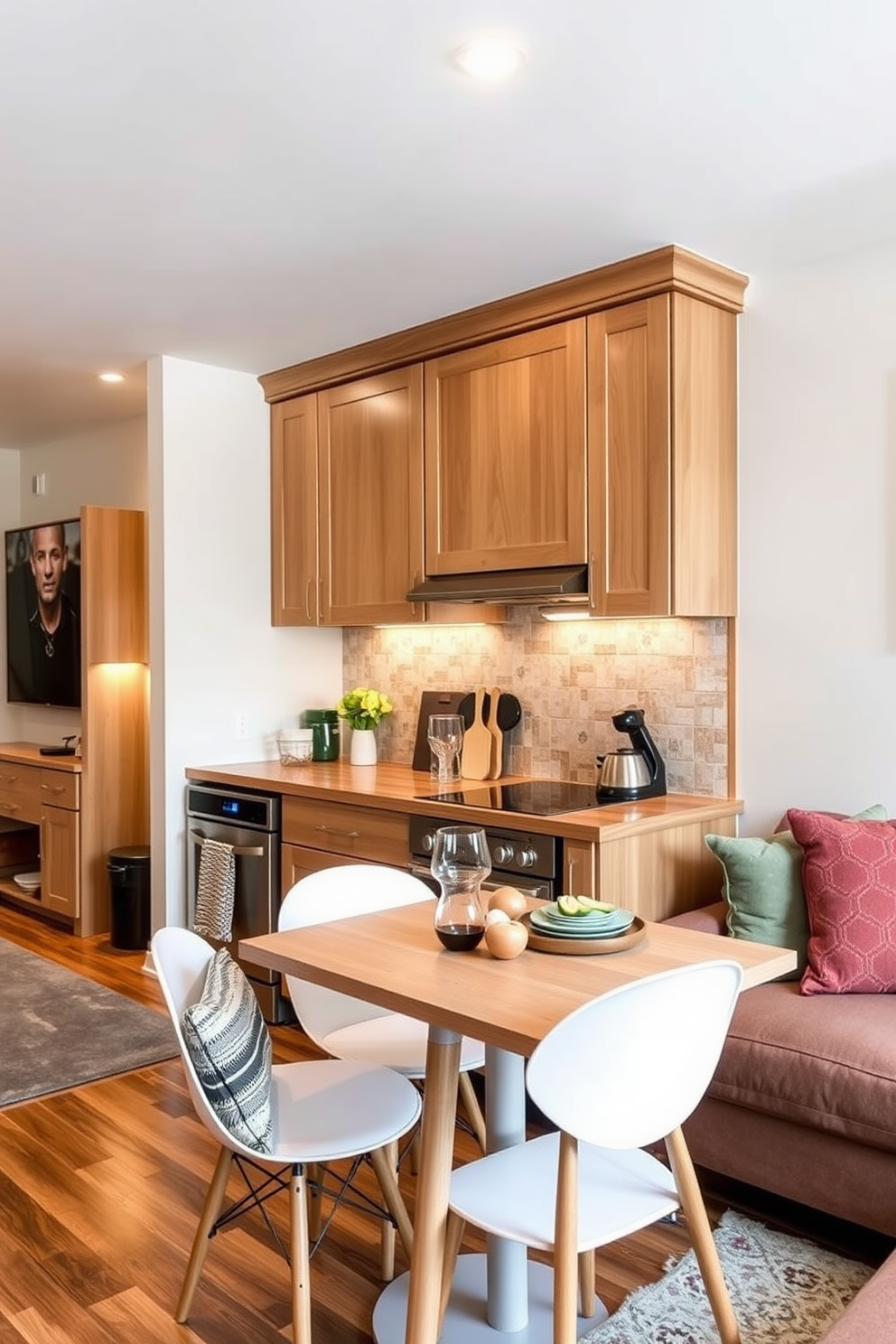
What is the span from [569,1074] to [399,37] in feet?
6.23

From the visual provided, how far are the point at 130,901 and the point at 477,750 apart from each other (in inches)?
73.4

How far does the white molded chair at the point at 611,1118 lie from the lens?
5.31 feet

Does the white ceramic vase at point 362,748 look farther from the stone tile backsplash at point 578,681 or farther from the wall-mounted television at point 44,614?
the wall-mounted television at point 44,614

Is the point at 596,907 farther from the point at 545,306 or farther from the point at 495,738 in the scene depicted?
the point at 545,306

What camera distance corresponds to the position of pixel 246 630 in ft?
15.1

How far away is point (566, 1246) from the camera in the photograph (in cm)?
165

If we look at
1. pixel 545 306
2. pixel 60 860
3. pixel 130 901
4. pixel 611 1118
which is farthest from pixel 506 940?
pixel 60 860

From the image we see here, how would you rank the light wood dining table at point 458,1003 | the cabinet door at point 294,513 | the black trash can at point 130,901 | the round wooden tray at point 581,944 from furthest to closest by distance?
1. the black trash can at point 130,901
2. the cabinet door at point 294,513
3. the round wooden tray at point 581,944
4. the light wood dining table at point 458,1003

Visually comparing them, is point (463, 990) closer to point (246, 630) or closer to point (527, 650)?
point (527, 650)

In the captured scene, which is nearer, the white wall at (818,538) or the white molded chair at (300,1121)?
the white molded chair at (300,1121)

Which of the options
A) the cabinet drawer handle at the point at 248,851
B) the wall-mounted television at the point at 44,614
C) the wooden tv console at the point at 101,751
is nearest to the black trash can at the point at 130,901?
the wooden tv console at the point at 101,751

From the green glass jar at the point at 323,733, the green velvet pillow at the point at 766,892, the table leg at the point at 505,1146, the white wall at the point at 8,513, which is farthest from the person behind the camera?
the white wall at the point at 8,513

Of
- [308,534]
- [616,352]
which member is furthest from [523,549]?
[308,534]

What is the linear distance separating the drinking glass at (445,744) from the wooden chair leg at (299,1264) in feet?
6.71
